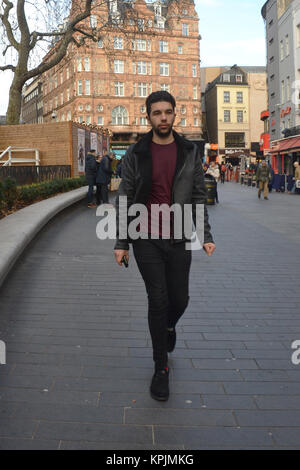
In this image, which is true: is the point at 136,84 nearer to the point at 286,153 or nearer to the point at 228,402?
the point at 286,153

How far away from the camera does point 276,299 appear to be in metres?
5.68

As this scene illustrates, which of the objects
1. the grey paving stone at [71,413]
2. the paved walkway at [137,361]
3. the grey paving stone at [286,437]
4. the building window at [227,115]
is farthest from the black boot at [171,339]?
Answer: the building window at [227,115]

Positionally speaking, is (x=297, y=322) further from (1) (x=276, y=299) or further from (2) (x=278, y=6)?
(2) (x=278, y=6)

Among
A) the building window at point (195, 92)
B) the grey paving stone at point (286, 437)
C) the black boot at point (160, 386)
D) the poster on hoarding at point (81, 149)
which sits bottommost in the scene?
the grey paving stone at point (286, 437)

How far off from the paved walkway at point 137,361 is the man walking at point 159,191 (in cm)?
38

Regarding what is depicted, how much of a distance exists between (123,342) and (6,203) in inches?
275

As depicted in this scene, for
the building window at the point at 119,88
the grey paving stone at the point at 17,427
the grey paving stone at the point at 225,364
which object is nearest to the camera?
the grey paving stone at the point at 17,427

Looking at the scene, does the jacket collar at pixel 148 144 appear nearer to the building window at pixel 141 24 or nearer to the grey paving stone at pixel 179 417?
the grey paving stone at pixel 179 417

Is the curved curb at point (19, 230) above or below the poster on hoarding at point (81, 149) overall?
below

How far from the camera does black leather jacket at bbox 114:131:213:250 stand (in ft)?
11.0

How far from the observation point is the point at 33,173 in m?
14.8

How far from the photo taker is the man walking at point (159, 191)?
3389 millimetres

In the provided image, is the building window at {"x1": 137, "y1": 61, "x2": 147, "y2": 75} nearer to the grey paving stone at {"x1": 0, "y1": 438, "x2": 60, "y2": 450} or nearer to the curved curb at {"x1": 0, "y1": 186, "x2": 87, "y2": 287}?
the curved curb at {"x1": 0, "y1": 186, "x2": 87, "y2": 287}

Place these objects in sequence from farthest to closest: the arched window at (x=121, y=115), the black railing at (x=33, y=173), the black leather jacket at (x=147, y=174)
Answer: the arched window at (x=121, y=115) → the black railing at (x=33, y=173) → the black leather jacket at (x=147, y=174)
